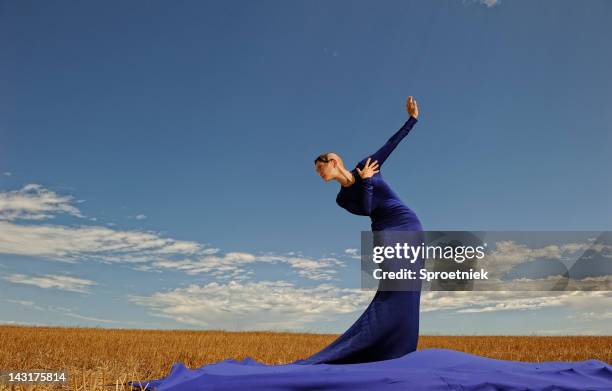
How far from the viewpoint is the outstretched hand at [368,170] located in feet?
20.3

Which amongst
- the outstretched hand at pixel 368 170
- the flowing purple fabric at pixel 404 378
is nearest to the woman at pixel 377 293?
the outstretched hand at pixel 368 170

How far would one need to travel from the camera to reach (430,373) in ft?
16.5

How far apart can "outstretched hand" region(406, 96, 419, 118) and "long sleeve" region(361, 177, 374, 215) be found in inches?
39.2

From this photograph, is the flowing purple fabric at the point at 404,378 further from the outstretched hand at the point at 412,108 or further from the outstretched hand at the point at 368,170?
the outstretched hand at the point at 412,108

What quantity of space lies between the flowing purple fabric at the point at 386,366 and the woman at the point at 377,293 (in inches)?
0.4

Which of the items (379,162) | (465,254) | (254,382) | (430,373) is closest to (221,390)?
(254,382)

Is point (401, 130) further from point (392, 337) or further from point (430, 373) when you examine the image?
point (430, 373)

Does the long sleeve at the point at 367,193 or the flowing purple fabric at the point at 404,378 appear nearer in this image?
the flowing purple fabric at the point at 404,378

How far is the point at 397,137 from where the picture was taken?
6.46 meters

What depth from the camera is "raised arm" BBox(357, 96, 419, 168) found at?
637 cm

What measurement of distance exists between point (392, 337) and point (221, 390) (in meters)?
1.98

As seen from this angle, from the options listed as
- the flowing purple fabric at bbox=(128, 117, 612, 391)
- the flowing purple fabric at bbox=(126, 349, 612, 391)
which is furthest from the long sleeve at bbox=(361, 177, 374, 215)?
the flowing purple fabric at bbox=(126, 349, 612, 391)

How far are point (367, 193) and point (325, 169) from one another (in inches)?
21.0

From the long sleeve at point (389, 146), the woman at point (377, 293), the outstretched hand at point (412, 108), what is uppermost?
the outstretched hand at point (412, 108)
